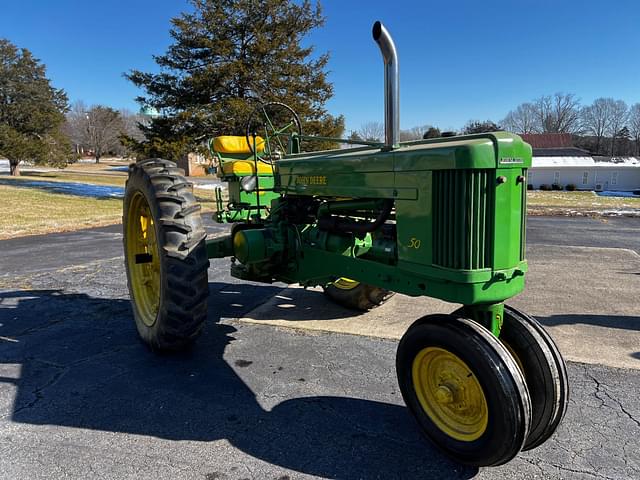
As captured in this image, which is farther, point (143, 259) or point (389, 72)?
point (143, 259)

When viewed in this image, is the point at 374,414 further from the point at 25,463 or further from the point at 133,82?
the point at 133,82

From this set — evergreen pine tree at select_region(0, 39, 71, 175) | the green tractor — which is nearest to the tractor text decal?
the green tractor

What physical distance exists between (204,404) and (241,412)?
11.0 inches

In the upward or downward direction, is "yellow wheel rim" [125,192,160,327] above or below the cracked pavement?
above

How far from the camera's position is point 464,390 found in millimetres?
2420

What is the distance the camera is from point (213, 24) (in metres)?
18.3

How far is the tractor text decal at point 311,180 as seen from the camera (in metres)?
3.39

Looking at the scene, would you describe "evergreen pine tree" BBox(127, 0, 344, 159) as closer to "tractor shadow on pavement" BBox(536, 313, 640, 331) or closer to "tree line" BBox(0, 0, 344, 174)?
"tree line" BBox(0, 0, 344, 174)

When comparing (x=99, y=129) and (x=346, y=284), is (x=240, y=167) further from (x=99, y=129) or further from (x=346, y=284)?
(x=99, y=129)

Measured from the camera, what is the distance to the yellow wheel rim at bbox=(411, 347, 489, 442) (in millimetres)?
2369

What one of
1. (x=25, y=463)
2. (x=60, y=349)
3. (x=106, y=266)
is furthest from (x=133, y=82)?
(x=25, y=463)

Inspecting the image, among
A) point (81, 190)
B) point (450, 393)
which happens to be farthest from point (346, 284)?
point (81, 190)

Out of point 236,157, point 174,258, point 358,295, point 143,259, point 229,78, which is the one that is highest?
point 229,78

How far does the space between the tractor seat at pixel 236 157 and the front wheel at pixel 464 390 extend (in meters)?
4.21
